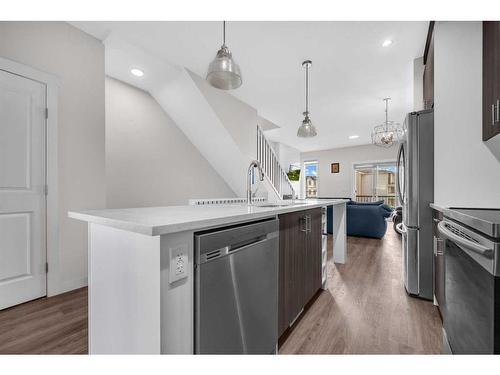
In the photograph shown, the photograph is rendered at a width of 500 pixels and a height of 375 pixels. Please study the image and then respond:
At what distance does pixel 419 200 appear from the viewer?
215 centimetres

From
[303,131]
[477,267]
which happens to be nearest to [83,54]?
[303,131]

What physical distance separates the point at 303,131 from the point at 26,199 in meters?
3.02

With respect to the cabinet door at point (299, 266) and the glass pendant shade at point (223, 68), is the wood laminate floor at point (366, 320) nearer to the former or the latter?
the cabinet door at point (299, 266)

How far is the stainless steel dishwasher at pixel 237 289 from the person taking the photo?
909 mm

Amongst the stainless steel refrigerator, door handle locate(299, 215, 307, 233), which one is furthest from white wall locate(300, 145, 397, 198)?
door handle locate(299, 215, 307, 233)

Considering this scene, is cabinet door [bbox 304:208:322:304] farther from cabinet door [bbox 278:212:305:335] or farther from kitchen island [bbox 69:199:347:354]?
kitchen island [bbox 69:199:347:354]

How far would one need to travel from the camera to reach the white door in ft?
6.54

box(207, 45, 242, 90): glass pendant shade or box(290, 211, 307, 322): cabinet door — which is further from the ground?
box(207, 45, 242, 90): glass pendant shade

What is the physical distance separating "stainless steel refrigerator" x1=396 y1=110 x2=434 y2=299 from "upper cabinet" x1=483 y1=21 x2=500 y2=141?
46cm

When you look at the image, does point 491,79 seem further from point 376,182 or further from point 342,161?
point 342,161

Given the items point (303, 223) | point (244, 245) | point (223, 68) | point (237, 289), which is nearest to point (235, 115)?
point (223, 68)

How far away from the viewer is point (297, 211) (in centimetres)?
168
